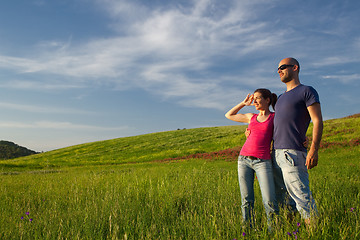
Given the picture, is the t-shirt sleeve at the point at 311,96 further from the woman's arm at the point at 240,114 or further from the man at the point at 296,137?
the woman's arm at the point at 240,114

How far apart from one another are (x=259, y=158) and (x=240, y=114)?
1119 millimetres

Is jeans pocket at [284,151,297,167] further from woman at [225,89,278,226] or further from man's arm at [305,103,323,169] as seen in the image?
woman at [225,89,278,226]

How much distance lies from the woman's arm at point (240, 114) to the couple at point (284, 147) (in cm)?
18

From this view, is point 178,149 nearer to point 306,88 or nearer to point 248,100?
point 248,100

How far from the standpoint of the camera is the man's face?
4023 millimetres

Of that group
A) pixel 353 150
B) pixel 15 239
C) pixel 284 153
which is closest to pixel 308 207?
pixel 284 153

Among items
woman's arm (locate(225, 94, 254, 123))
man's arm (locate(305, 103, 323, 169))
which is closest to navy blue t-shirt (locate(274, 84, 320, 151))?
man's arm (locate(305, 103, 323, 169))

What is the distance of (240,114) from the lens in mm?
4809

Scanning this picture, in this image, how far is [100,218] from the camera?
454cm

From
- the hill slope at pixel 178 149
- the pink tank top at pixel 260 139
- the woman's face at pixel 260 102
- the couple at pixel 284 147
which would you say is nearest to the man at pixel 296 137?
the couple at pixel 284 147

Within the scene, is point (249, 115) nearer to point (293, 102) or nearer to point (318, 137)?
point (293, 102)

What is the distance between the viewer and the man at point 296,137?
3.59m

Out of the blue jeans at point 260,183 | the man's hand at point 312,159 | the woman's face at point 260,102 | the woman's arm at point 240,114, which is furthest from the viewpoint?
the woman's arm at point 240,114

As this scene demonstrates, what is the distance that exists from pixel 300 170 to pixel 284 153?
0.32m
